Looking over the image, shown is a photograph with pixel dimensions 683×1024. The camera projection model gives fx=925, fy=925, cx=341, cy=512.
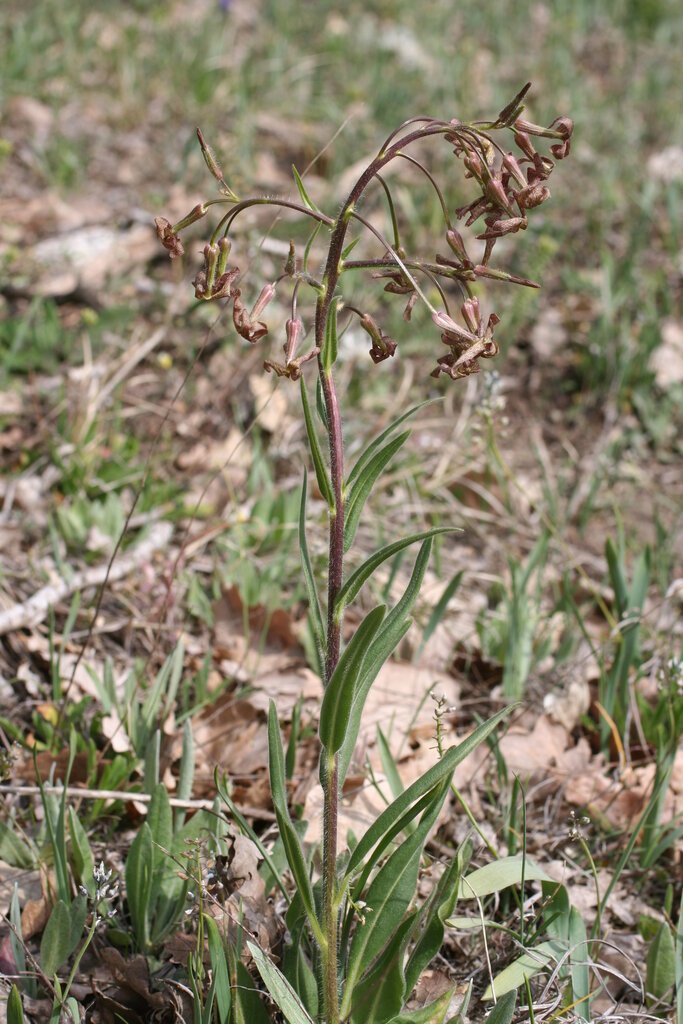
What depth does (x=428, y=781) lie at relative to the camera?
1362 millimetres

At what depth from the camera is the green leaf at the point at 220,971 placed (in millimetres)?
1399

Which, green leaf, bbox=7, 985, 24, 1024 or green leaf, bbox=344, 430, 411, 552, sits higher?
green leaf, bbox=344, 430, 411, 552

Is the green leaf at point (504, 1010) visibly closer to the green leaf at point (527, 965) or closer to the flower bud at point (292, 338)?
the green leaf at point (527, 965)

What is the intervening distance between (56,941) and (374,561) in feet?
3.08

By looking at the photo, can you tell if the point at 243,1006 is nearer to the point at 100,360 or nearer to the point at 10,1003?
the point at 10,1003

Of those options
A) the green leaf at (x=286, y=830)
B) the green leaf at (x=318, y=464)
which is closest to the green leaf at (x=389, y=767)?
the green leaf at (x=286, y=830)

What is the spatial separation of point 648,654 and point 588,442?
126 centimetres

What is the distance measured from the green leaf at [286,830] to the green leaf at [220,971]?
0.14 meters

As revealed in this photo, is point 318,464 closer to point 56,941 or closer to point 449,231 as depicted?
point 449,231

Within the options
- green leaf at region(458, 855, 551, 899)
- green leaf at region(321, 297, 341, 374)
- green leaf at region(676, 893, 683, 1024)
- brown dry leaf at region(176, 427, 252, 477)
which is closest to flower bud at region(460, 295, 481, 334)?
green leaf at region(321, 297, 341, 374)

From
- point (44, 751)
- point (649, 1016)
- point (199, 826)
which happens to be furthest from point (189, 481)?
point (649, 1016)

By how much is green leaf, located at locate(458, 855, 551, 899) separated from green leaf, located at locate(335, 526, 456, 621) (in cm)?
61

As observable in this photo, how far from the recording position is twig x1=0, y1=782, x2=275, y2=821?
1.86m

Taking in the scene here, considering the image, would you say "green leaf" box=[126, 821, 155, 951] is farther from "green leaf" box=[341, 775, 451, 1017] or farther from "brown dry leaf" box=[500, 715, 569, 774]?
"brown dry leaf" box=[500, 715, 569, 774]
